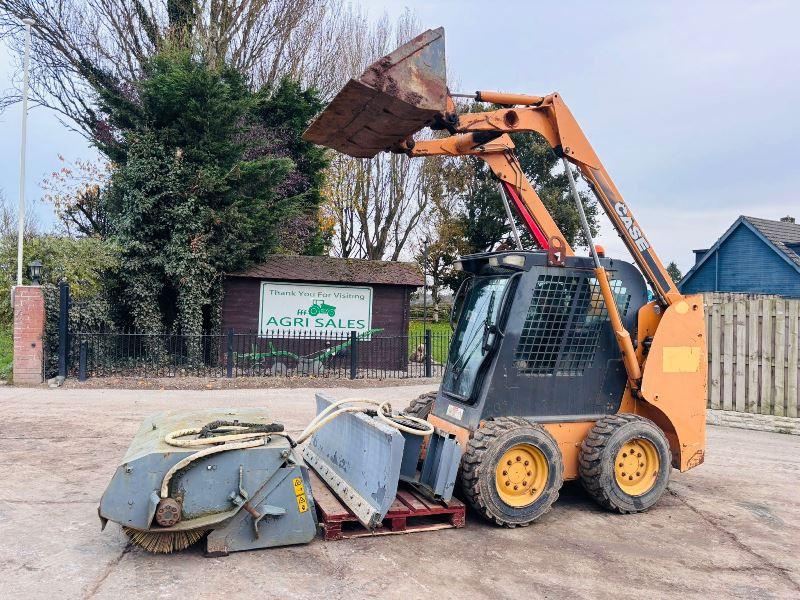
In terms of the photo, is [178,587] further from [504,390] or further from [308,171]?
[308,171]

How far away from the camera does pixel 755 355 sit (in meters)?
10.6

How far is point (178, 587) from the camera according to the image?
407 cm

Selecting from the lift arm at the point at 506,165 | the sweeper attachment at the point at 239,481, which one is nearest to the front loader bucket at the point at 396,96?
the lift arm at the point at 506,165

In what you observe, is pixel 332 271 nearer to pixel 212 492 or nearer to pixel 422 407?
pixel 422 407

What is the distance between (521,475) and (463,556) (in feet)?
3.22

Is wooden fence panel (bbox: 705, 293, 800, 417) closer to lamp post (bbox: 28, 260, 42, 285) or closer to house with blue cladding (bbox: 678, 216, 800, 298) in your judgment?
lamp post (bbox: 28, 260, 42, 285)

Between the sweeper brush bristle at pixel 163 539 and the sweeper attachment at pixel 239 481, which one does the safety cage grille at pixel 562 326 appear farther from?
the sweeper brush bristle at pixel 163 539

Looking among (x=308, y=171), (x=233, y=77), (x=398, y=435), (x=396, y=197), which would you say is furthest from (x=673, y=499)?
(x=396, y=197)

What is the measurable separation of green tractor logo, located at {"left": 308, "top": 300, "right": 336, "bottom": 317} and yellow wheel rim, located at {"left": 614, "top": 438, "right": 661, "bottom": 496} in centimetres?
1218

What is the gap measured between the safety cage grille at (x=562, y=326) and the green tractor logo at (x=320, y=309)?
1187cm

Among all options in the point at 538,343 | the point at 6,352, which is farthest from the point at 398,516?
the point at 6,352

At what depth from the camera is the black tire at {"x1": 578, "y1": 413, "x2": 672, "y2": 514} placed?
18.5 ft

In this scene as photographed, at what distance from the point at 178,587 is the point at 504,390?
3.02 m

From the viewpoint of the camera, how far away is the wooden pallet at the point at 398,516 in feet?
16.2
